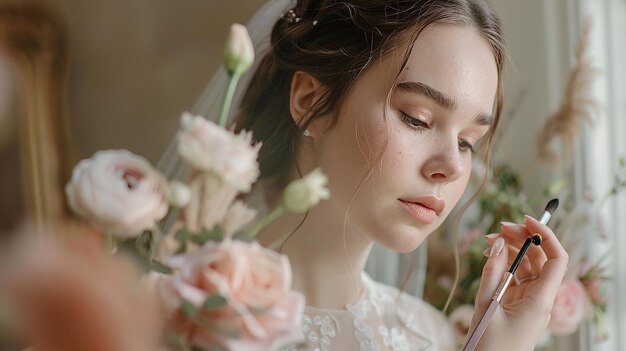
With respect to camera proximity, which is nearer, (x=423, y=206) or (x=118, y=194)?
(x=118, y=194)

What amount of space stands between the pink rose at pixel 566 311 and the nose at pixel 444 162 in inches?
21.4

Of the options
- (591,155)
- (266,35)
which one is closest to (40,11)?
(266,35)

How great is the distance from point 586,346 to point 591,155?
1.32 ft

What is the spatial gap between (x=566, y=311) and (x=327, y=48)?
0.72 metres

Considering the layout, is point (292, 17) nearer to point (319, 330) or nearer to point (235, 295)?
point (319, 330)

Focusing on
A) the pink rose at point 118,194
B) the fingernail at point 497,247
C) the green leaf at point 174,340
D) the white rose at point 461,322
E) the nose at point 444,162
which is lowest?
the white rose at point 461,322

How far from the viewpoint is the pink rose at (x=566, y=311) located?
1.46 m

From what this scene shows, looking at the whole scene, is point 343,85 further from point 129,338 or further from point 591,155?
point 591,155

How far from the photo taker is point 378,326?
123 centimetres

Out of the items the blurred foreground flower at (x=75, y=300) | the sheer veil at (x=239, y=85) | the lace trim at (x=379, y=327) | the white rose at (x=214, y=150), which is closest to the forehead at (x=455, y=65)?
the sheer veil at (x=239, y=85)

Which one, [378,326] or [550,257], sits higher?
[550,257]

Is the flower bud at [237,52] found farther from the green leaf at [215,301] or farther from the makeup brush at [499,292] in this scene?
the makeup brush at [499,292]

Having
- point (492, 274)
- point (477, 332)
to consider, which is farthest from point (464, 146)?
point (477, 332)

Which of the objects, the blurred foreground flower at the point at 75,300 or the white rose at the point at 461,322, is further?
the white rose at the point at 461,322
